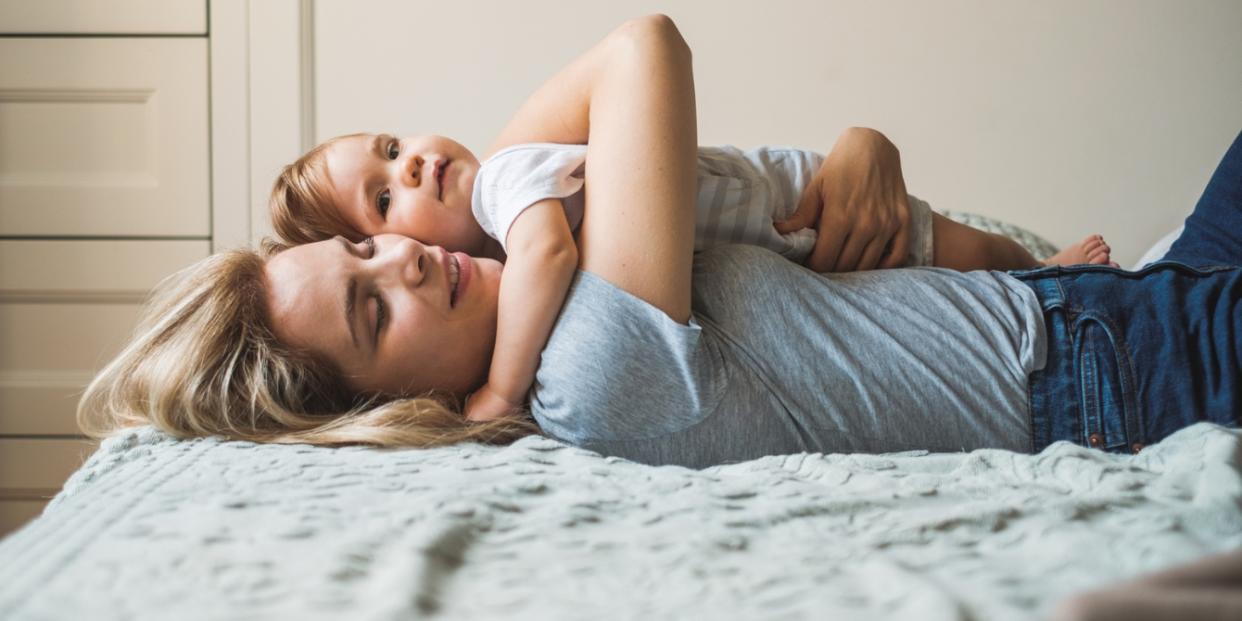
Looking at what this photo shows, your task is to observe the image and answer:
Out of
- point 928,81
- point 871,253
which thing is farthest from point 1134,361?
point 928,81

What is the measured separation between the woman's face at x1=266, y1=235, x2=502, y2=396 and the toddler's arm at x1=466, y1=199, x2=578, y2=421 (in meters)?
0.06

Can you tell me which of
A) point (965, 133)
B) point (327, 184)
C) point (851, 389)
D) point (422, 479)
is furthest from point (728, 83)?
point (422, 479)

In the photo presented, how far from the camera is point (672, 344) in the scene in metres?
0.93

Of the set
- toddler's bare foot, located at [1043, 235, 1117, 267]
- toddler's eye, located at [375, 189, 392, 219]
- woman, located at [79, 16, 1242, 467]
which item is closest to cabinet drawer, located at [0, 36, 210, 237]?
toddler's eye, located at [375, 189, 392, 219]

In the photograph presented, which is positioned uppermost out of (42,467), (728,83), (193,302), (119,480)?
(728,83)

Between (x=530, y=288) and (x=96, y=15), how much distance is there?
1.93m

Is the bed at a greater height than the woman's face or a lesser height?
lesser

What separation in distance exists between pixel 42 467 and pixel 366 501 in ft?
6.70

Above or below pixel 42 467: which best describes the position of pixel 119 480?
above

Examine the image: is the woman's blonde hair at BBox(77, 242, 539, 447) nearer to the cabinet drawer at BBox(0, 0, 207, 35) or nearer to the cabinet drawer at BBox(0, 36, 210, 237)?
the cabinet drawer at BBox(0, 36, 210, 237)

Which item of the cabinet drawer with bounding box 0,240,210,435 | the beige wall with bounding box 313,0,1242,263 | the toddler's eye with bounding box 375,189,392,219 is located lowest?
the cabinet drawer with bounding box 0,240,210,435

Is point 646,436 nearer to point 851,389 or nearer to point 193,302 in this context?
point 851,389

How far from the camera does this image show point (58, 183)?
92.4 inches

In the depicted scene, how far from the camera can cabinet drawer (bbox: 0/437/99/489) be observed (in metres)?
2.37
